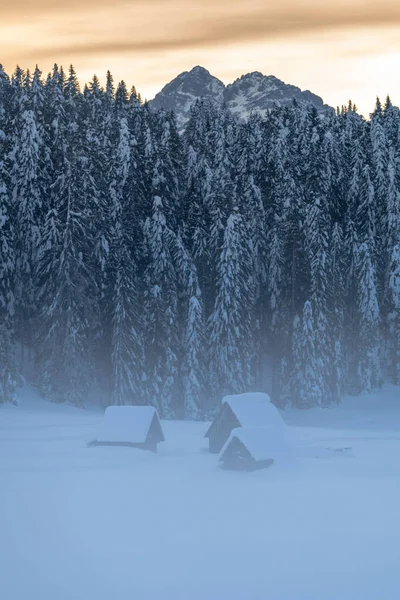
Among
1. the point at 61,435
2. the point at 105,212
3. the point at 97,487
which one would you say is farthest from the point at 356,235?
the point at 97,487

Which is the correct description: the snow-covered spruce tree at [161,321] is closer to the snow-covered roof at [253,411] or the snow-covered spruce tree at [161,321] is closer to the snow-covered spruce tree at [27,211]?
the snow-covered spruce tree at [27,211]

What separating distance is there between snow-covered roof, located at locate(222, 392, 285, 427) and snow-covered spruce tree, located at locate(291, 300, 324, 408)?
920 inches

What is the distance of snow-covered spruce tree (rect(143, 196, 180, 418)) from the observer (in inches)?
1815

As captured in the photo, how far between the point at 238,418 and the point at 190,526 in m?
9.20

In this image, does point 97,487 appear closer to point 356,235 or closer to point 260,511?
point 260,511

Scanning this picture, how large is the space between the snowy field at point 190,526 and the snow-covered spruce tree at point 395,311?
30.4 metres

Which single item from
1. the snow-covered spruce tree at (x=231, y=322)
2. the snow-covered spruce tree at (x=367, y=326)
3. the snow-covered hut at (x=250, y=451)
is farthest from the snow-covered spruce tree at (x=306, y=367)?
the snow-covered hut at (x=250, y=451)

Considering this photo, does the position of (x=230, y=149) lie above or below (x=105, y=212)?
above

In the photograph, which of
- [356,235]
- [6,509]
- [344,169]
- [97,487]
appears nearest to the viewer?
[6,509]

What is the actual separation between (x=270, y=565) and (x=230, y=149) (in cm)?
5060

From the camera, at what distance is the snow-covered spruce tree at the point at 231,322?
158 ft

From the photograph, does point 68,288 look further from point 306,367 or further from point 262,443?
point 262,443

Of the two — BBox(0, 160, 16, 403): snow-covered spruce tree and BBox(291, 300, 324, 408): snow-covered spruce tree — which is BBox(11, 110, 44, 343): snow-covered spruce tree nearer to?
BBox(0, 160, 16, 403): snow-covered spruce tree

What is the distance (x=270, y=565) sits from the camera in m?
14.9
